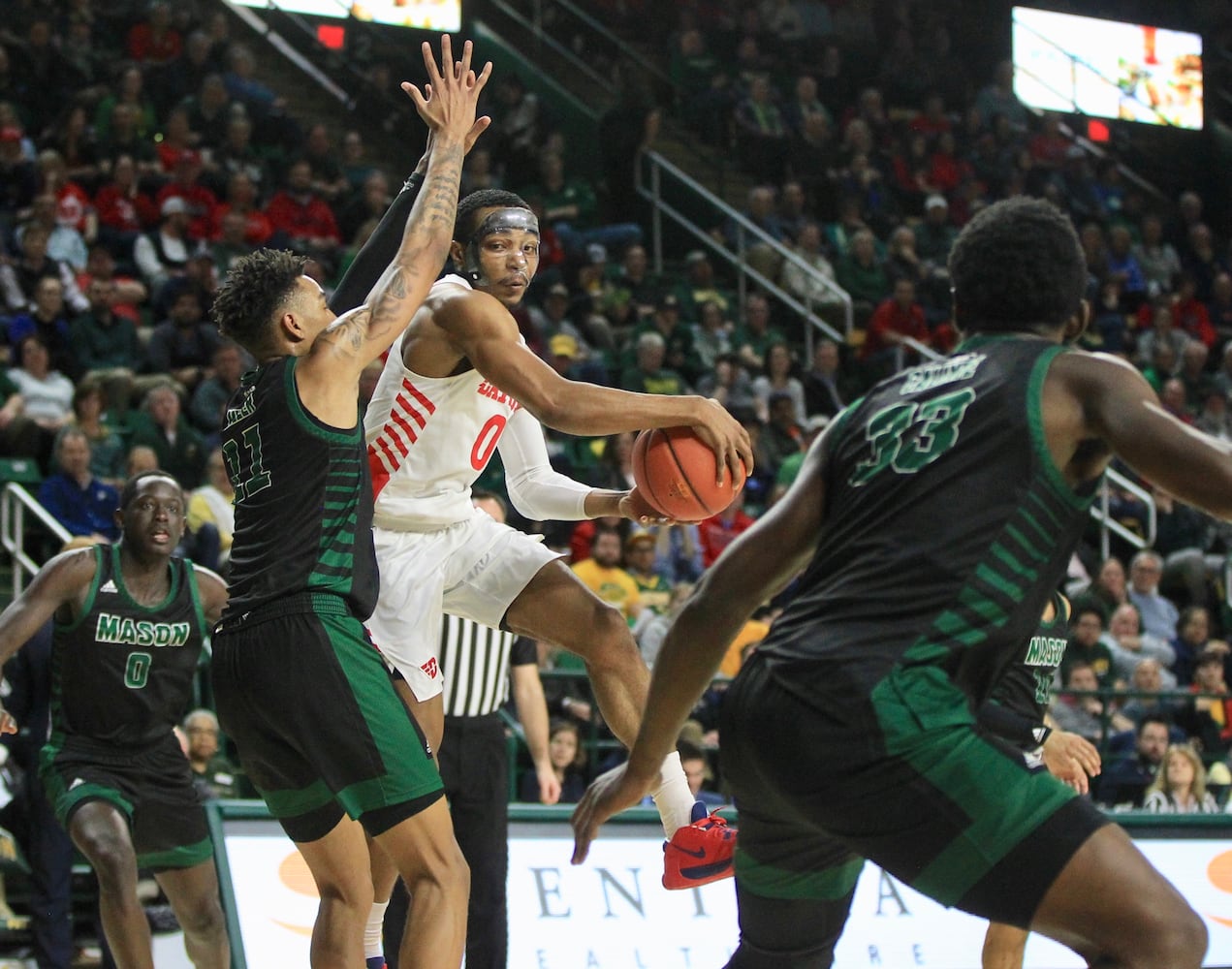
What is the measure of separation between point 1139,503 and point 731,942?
813cm

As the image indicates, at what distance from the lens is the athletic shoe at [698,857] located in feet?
14.2

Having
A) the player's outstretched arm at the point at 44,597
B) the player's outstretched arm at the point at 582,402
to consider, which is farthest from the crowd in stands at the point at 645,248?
the player's outstretched arm at the point at 582,402

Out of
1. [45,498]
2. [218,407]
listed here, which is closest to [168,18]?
[218,407]

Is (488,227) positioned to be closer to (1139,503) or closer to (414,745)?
(414,745)

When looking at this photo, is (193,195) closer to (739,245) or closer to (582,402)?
(739,245)

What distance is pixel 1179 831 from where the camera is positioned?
27.1 ft

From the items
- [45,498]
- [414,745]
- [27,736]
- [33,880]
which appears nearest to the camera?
[414,745]

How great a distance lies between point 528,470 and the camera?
5.49 metres

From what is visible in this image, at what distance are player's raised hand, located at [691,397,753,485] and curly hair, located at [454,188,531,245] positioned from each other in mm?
1064

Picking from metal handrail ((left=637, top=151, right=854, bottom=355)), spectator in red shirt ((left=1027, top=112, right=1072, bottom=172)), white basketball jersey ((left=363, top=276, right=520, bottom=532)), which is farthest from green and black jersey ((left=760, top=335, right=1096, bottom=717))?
spectator in red shirt ((left=1027, top=112, right=1072, bottom=172))

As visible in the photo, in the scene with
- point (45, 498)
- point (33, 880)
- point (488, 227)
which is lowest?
point (33, 880)

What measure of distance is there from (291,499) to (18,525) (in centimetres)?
580

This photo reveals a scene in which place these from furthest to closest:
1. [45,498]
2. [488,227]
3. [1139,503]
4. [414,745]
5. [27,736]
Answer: [1139,503]
[45,498]
[27,736]
[488,227]
[414,745]

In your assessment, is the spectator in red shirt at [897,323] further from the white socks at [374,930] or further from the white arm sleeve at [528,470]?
the white socks at [374,930]
